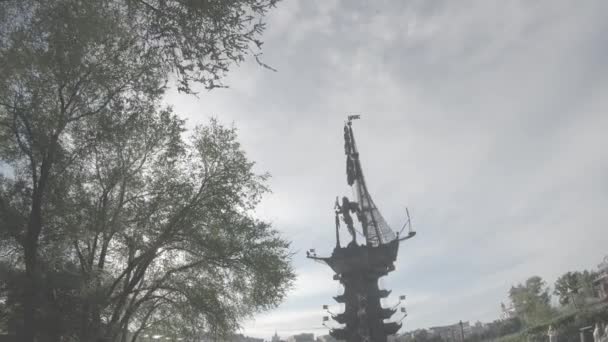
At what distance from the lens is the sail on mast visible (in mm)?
42900

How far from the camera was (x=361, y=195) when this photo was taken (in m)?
45.4

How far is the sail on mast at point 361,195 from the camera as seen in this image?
42900mm

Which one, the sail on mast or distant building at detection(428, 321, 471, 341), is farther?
distant building at detection(428, 321, 471, 341)

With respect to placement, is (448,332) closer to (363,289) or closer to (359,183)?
(359,183)

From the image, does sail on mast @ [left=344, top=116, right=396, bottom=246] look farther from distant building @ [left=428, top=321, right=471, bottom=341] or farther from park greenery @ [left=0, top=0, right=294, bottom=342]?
distant building @ [left=428, top=321, right=471, bottom=341]

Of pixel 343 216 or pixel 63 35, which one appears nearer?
pixel 63 35

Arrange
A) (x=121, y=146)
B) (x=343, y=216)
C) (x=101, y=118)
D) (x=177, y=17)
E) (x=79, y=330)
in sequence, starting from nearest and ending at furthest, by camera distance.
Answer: (x=177, y=17)
(x=101, y=118)
(x=79, y=330)
(x=121, y=146)
(x=343, y=216)

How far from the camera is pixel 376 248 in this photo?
32.4 meters

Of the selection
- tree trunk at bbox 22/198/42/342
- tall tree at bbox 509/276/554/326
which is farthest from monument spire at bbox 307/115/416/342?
tall tree at bbox 509/276/554/326

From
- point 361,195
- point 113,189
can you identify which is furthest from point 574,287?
point 113,189

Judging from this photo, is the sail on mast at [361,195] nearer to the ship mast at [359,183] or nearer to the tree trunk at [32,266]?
the ship mast at [359,183]

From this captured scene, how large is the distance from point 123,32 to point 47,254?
8075 millimetres

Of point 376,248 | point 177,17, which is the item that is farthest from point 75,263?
point 376,248

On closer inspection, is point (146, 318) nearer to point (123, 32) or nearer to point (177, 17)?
point (123, 32)
